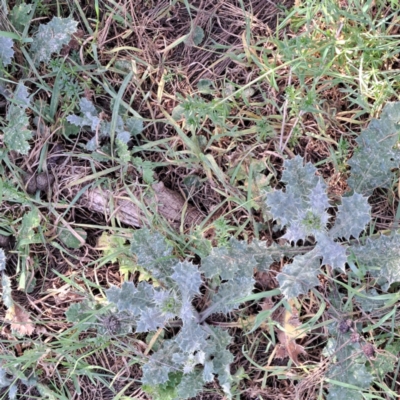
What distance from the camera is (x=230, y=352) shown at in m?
2.54

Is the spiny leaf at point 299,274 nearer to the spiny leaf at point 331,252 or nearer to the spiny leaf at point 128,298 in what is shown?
the spiny leaf at point 331,252

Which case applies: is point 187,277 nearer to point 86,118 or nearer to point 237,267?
point 237,267

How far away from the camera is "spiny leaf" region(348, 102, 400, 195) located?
95.0 inches

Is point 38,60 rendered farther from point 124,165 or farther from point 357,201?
point 357,201

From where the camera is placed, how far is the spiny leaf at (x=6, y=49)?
8.84ft

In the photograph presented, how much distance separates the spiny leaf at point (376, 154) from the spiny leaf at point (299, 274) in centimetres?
45

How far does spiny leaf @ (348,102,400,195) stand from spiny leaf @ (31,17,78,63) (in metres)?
1.60

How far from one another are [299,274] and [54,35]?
1.77 meters

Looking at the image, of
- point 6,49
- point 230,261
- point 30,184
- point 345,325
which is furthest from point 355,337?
point 6,49

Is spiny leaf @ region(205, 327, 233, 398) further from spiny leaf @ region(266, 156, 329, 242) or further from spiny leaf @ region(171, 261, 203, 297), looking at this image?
spiny leaf @ region(266, 156, 329, 242)

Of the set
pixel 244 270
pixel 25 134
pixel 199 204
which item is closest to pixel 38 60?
pixel 25 134

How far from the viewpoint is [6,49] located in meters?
2.70

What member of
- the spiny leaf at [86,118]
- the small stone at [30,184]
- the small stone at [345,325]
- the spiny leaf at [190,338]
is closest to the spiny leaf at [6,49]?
the spiny leaf at [86,118]

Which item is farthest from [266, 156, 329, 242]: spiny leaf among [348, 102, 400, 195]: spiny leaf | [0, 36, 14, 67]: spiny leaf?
[0, 36, 14, 67]: spiny leaf
